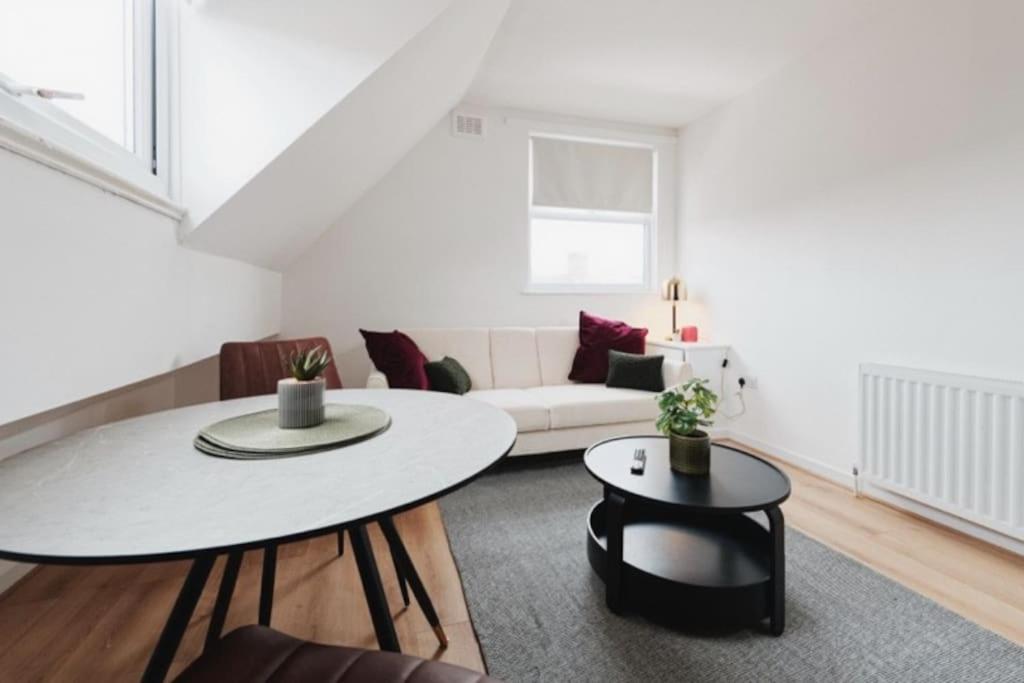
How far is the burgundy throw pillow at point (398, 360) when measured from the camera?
2.73m

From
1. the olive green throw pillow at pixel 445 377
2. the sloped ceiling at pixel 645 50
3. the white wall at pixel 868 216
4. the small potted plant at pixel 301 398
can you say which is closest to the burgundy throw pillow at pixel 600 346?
the white wall at pixel 868 216

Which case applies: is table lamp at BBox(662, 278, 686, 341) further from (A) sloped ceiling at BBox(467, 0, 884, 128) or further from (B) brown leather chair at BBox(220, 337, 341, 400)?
(B) brown leather chair at BBox(220, 337, 341, 400)

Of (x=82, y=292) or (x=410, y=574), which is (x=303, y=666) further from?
(x=82, y=292)

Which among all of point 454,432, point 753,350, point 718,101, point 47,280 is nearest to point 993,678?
point 454,432

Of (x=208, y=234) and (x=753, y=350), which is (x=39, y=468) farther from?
(x=753, y=350)

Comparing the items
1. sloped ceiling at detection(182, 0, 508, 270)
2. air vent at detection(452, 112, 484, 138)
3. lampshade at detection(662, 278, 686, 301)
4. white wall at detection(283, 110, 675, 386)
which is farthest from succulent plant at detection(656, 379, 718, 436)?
air vent at detection(452, 112, 484, 138)

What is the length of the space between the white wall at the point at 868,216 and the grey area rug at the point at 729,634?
3.80 feet

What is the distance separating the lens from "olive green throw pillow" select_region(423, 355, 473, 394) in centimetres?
287

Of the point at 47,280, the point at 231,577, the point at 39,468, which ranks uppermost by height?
the point at 47,280

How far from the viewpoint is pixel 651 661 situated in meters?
1.31

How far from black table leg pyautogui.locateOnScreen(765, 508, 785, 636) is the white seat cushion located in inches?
57.3

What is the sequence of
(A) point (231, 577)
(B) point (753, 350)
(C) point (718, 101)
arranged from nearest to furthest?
1. (A) point (231, 577)
2. (B) point (753, 350)
3. (C) point (718, 101)

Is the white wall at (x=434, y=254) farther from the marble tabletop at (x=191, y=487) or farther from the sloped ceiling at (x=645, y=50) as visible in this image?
the marble tabletop at (x=191, y=487)

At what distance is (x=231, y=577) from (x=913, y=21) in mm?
3655
